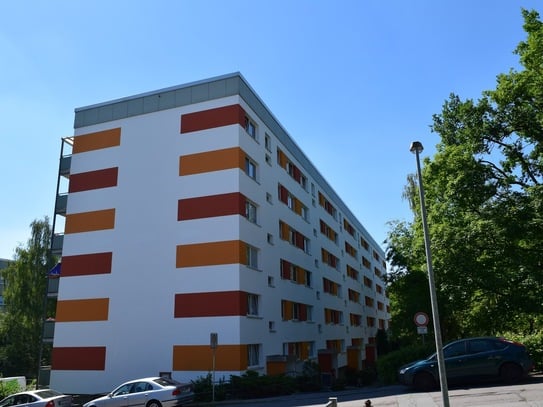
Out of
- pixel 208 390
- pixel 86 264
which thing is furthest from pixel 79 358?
pixel 208 390

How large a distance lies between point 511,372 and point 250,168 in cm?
1563

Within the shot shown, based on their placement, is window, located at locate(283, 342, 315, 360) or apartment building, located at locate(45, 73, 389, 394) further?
window, located at locate(283, 342, 315, 360)

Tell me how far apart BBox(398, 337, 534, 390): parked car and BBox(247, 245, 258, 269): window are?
10.7 m

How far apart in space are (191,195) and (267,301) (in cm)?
678

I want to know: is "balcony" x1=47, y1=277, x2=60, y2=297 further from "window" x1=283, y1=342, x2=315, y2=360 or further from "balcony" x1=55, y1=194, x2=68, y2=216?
"window" x1=283, y1=342, x2=315, y2=360

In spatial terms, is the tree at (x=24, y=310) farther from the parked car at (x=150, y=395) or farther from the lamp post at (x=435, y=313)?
the lamp post at (x=435, y=313)

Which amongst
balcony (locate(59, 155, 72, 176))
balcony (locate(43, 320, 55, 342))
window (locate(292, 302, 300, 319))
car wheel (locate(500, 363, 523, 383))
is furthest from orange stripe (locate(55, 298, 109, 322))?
car wheel (locate(500, 363, 523, 383))

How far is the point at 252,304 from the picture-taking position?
75.1 feet

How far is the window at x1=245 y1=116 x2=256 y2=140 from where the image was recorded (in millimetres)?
25250

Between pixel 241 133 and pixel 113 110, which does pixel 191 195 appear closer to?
pixel 241 133

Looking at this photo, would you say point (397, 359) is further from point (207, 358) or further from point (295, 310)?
point (295, 310)

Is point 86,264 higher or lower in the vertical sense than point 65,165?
lower

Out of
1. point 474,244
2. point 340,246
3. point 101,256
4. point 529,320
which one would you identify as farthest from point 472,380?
point 340,246

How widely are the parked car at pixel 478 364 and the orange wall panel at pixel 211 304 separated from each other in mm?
8593
